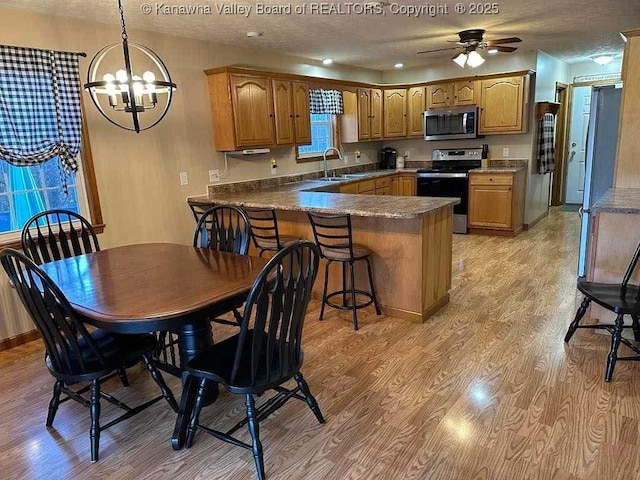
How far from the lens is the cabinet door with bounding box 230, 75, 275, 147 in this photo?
13.9 ft

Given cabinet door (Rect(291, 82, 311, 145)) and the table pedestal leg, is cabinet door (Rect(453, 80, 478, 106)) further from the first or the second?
the table pedestal leg

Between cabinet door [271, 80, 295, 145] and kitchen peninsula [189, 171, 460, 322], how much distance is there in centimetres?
116

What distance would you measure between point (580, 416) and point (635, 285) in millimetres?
1101

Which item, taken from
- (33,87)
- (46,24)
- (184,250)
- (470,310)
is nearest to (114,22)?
(46,24)

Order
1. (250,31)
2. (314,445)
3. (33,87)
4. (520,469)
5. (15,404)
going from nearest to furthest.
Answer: (520,469) → (314,445) → (15,404) → (33,87) → (250,31)

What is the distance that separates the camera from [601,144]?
3.64 m

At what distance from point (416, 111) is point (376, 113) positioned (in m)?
0.61

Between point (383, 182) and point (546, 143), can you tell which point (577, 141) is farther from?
point (383, 182)

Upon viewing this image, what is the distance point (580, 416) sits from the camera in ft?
7.13

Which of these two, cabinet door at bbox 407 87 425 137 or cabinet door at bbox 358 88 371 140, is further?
cabinet door at bbox 407 87 425 137

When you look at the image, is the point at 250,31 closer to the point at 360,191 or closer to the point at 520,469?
the point at 360,191

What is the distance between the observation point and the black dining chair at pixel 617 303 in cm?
241

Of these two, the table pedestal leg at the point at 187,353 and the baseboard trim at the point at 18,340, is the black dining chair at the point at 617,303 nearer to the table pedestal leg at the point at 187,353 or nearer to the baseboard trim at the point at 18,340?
the table pedestal leg at the point at 187,353

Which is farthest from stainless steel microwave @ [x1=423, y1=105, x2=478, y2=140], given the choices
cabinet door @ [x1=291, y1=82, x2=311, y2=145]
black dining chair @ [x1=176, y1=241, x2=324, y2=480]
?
black dining chair @ [x1=176, y1=241, x2=324, y2=480]
